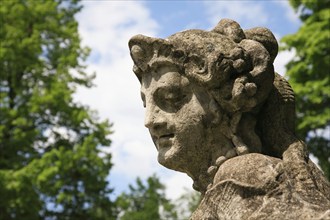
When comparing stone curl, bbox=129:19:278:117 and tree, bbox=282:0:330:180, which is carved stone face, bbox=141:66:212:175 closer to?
stone curl, bbox=129:19:278:117

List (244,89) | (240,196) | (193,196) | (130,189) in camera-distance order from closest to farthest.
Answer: (240,196)
(244,89)
(193,196)
(130,189)

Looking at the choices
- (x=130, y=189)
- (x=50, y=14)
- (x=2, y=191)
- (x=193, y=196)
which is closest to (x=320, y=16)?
(x=50, y=14)

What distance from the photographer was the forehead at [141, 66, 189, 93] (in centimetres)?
481

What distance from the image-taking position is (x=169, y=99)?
4.81 metres

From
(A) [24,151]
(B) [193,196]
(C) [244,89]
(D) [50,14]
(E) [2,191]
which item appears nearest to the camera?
(C) [244,89]

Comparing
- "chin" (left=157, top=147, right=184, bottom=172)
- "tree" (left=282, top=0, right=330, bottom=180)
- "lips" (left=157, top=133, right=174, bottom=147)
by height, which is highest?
"tree" (left=282, top=0, right=330, bottom=180)

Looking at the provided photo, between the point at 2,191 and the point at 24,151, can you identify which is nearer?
the point at 2,191

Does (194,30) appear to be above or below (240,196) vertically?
above

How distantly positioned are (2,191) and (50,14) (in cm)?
642

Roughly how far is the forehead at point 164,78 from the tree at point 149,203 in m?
31.9

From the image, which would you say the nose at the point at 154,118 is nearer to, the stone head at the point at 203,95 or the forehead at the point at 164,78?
the stone head at the point at 203,95

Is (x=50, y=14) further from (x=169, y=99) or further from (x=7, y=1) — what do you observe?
(x=169, y=99)

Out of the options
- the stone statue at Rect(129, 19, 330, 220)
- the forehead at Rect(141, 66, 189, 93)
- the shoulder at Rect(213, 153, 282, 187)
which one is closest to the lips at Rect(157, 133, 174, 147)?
the stone statue at Rect(129, 19, 330, 220)

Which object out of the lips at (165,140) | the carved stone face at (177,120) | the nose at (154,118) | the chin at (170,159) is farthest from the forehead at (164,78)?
the chin at (170,159)
